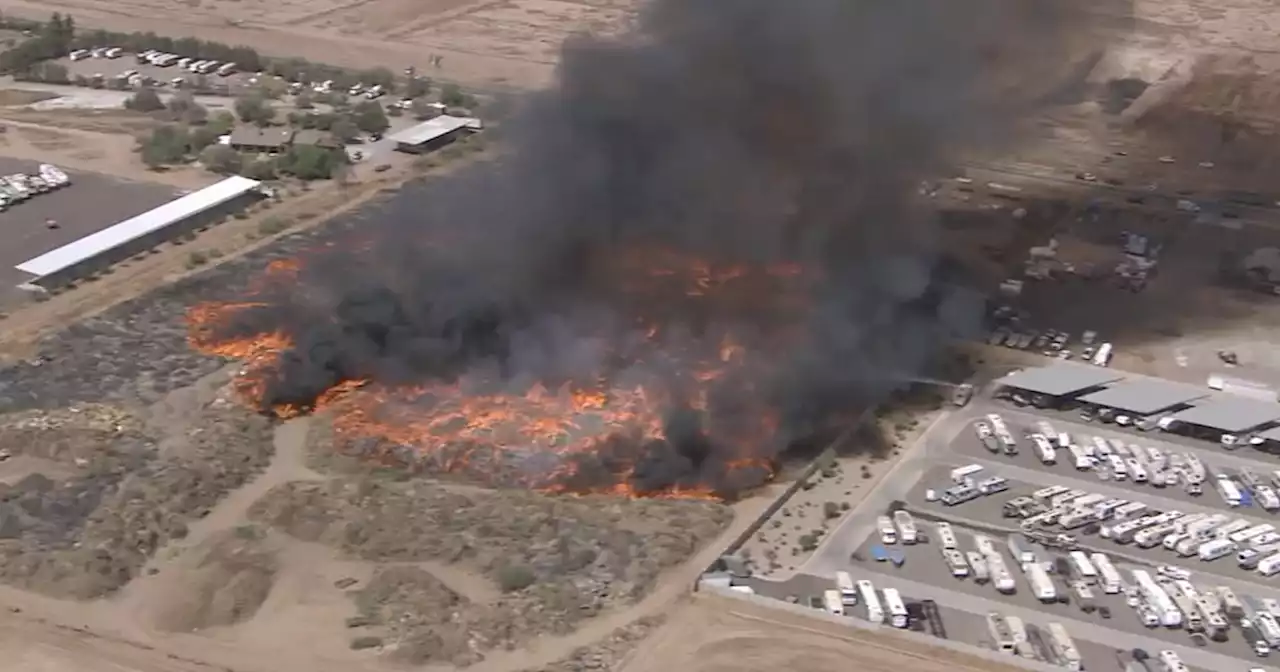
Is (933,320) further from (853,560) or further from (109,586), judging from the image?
(109,586)

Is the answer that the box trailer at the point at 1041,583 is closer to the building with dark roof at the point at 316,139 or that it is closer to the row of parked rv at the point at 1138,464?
the row of parked rv at the point at 1138,464

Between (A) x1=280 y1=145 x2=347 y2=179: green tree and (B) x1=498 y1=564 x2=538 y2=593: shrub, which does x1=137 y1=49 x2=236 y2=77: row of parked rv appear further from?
(B) x1=498 y1=564 x2=538 y2=593: shrub

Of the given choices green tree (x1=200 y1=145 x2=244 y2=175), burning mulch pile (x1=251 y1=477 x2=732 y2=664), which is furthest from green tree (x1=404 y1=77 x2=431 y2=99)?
burning mulch pile (x1=251 y1=477 x2=732 y2=664)

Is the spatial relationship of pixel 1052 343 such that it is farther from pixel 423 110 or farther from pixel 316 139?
pixel 423 110

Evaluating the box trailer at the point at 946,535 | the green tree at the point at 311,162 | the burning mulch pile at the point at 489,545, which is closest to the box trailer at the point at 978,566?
the box trailer at the point at 946,535

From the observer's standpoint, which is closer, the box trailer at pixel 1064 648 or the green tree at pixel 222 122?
the box trailer at pixel 1064 648

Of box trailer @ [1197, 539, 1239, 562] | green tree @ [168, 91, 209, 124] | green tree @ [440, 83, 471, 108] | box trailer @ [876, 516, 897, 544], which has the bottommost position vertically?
box trailer @ [876, 516, 897, 544]

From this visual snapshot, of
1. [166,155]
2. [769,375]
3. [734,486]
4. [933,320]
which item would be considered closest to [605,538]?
[734,486]
